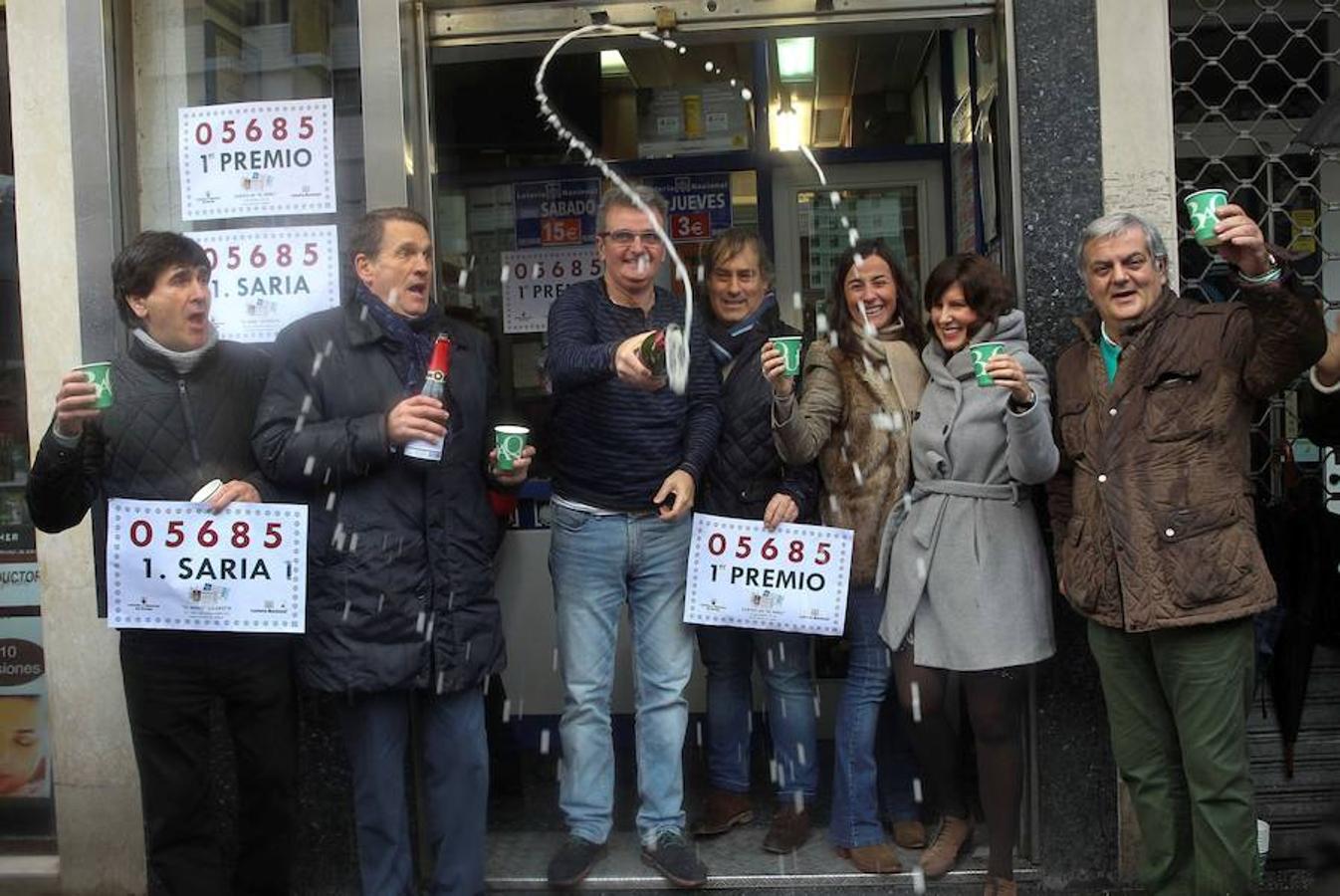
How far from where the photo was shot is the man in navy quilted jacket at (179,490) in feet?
13.1

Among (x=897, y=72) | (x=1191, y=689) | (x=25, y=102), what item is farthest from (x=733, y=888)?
(x=897, y=72)

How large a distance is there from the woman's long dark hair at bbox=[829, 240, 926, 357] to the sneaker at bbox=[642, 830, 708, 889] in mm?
1747

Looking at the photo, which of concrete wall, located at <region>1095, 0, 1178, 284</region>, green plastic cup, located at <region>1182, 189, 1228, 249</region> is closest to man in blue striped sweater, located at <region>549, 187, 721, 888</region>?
concrete wall, located at <region>1095, 0, 1178, 284</region>

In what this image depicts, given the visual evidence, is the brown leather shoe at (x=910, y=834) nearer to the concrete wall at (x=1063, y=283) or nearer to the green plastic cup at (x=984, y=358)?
the concrete wall at (x=1063, y=283)

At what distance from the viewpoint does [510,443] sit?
13.2ft

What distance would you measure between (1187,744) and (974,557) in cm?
A: 81

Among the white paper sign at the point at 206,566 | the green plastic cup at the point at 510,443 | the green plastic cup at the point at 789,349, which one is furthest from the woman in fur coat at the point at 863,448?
the white paper sign at the point at 206,566

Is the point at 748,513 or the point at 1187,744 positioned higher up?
the point at 748,513

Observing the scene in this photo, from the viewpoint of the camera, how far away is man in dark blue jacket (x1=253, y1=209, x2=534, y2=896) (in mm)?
4020

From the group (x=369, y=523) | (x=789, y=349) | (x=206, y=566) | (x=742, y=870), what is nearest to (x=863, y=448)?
(x=789, y=349)

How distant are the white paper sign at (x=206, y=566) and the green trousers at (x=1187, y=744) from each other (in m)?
2.39

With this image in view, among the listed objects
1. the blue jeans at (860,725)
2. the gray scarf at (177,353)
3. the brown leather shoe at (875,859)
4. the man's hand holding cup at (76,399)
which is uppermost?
the gray scarf at (177,353)

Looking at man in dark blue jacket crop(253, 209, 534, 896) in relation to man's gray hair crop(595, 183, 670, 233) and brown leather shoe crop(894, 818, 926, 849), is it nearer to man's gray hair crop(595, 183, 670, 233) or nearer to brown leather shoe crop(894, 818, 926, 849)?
man's gray hair crop(595, 183, 670, 233)

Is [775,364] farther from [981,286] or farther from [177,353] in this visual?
[177,353]
